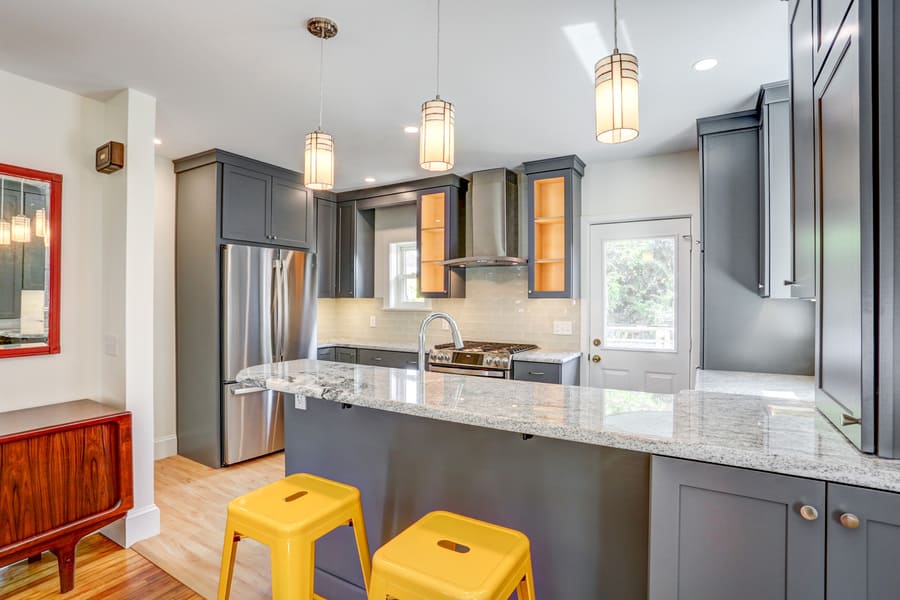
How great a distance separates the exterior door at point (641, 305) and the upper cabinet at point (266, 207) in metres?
2.71

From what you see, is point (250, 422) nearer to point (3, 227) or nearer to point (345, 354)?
point (345, 354)

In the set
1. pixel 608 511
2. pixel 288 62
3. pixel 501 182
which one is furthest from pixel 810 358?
pixel 288 62

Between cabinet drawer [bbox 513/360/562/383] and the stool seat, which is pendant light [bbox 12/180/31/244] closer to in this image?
the stool seat

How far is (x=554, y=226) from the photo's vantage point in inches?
159

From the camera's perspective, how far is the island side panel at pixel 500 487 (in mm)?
1327

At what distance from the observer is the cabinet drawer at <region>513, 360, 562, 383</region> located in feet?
11.7

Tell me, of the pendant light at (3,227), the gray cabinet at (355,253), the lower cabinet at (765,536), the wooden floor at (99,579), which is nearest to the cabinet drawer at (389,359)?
the gray cabinet at (355,253)

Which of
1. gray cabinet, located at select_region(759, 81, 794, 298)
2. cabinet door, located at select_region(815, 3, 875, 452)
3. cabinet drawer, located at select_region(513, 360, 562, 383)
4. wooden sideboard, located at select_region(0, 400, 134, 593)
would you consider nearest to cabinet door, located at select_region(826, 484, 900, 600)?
cabinet door, located at select_region(815, 3, 875, 452)

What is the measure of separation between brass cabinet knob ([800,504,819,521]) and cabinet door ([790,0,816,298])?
Answer: 27.7 inches

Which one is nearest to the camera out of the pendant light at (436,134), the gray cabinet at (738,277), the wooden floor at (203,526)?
the pendant light at (436,134)

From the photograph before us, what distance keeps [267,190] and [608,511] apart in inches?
149

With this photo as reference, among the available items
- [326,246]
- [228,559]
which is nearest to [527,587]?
[228,559]

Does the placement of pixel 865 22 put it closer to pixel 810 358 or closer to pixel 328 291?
pixel 810 358

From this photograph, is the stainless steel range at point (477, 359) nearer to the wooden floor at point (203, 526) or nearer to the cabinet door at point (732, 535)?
the wooden floor at point (203, 526)
